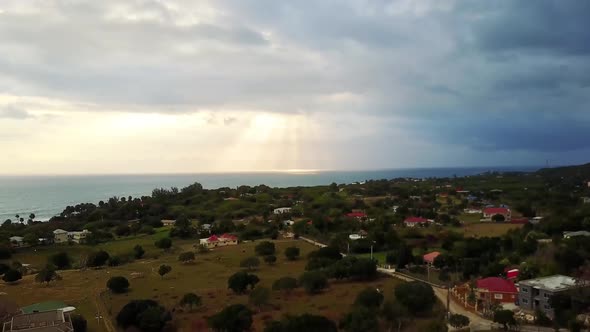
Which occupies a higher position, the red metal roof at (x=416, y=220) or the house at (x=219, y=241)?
the red metal roof at (x=416, y=220)

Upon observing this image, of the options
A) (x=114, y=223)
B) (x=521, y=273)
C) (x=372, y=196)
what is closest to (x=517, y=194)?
(x=372, y=196)

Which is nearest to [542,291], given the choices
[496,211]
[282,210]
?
[496,211]

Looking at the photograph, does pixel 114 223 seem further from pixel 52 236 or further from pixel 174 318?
pixel 174 318

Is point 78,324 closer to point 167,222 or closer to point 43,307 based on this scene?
point 43,307

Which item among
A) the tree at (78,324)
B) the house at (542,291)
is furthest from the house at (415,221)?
the tree at (78,324)

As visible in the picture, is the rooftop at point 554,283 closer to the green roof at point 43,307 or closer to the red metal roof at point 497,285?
the red metal roof at point 497,285

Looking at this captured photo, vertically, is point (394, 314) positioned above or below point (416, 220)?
below
